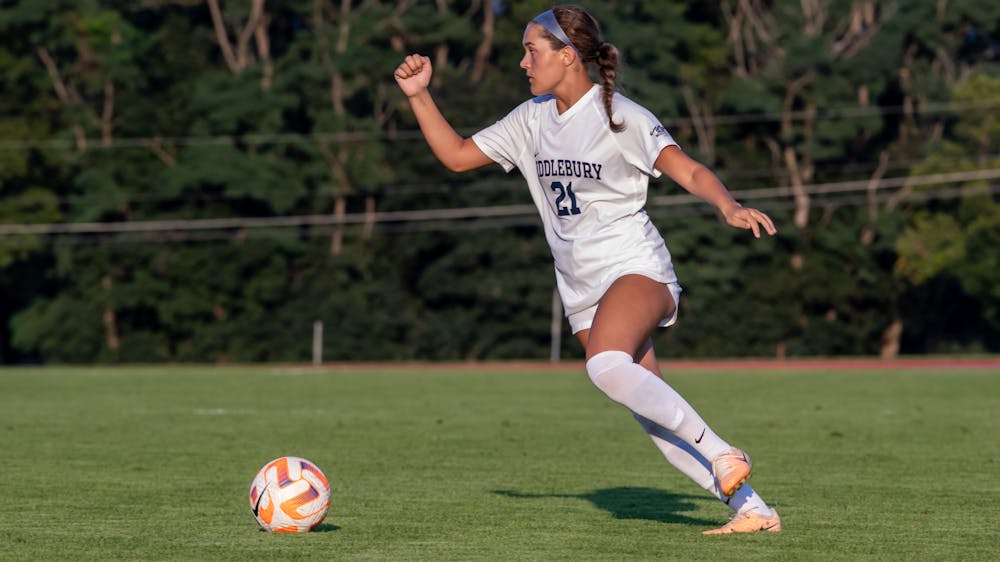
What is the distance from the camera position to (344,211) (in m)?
56.4

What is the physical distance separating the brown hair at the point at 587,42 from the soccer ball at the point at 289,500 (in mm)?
2087

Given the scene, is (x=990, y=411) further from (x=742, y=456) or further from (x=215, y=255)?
(x=215, y=255)

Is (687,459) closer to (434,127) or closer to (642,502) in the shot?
(642,502)

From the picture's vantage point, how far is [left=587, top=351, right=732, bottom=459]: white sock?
625cm

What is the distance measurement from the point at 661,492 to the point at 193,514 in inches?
106

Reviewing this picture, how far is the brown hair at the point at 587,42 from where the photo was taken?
6547mm

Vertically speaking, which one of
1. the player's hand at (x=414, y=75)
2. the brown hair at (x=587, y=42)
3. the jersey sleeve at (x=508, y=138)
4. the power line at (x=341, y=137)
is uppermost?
the brown hair at (x=587, y=42)

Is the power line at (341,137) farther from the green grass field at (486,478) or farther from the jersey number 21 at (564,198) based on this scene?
the jersey number 21 at (564,198)

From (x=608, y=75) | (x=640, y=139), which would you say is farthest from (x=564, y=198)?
(x=608, y=75)

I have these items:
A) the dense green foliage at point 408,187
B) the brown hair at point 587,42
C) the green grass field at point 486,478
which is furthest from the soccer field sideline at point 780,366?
the brown hair at point 587,42

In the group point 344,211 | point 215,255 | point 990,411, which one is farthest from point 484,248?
point 990,411

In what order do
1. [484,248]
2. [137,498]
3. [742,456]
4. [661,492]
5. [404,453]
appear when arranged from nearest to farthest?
[742,456]
[137,498]
[661,492]
[404,453]
[484,248]

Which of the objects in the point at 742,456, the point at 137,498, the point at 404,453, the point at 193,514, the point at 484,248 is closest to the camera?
the point at 742,456

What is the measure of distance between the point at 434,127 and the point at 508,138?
0.35 meters
